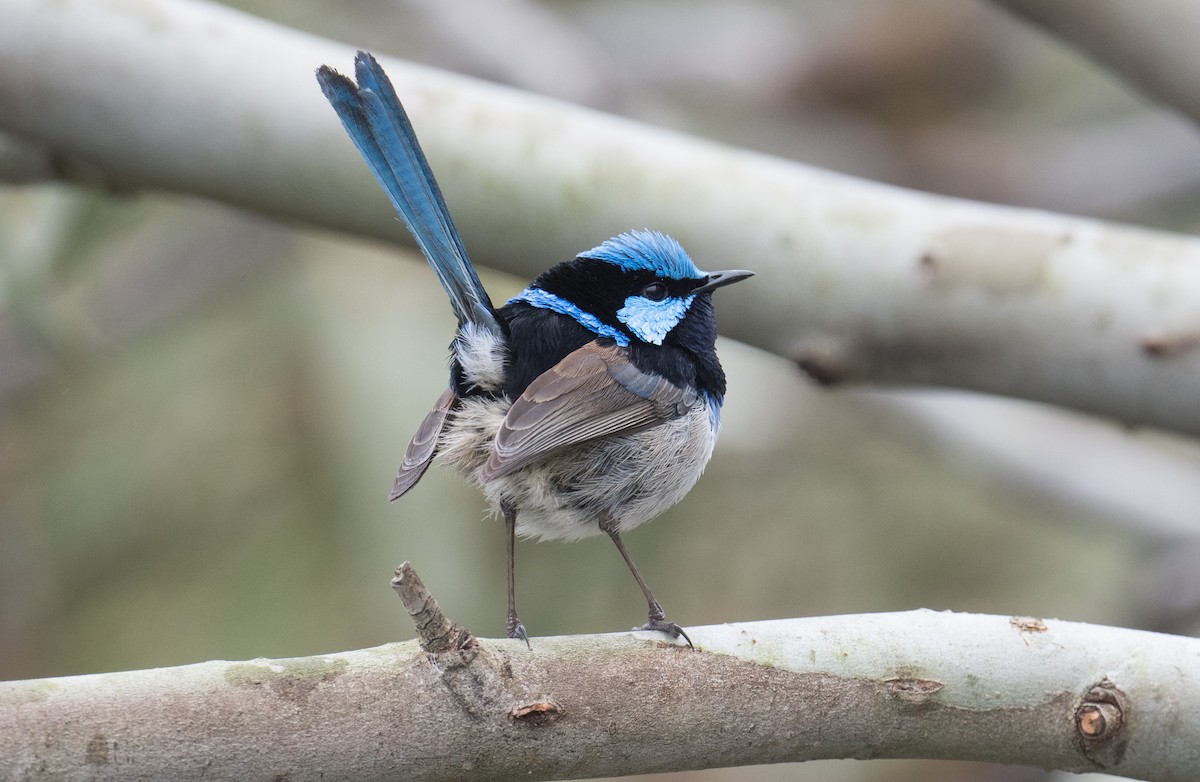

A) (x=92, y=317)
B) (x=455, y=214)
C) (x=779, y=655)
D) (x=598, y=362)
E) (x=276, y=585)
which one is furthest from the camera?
(x=92, y=317)

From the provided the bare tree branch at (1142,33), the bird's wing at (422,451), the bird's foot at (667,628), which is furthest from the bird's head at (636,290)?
the bare tree branch at (1142,33)

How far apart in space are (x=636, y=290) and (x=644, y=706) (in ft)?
4.17

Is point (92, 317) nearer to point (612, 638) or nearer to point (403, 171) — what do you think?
point (403, 171)

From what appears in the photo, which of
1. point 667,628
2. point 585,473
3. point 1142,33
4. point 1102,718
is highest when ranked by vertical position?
point 1142,33

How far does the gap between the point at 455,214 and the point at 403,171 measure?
1.29ft

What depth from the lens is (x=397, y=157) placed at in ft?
8.91

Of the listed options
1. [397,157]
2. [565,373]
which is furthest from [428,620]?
[397,157]

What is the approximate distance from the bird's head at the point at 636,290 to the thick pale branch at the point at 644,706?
1029 mm

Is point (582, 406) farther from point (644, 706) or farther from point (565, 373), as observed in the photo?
point (644, 706)

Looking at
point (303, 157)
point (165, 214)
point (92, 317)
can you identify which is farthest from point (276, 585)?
point (303, 157)

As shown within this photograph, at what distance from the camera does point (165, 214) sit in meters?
6.89

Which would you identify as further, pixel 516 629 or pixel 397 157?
pixel 397 157

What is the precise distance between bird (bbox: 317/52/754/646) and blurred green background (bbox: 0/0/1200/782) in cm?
162

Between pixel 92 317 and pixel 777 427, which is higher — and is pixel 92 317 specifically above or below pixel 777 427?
above
